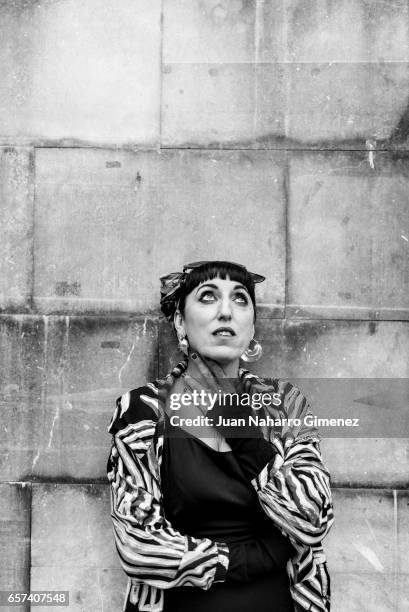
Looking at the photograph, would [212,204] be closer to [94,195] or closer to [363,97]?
[94,195]

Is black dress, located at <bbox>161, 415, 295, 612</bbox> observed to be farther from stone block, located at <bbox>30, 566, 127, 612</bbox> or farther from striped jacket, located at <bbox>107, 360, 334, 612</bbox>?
stone block, located at <bbox>30, 566, 127, 612</bbox>

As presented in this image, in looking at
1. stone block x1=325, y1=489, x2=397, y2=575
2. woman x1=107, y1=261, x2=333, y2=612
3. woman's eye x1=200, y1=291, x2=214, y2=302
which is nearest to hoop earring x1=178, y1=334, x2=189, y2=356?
woman x1=107, y1=261, x2=333, y2=612

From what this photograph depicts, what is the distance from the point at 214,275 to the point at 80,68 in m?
1.89

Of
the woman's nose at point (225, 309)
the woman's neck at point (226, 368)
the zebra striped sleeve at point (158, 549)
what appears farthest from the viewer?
the woman's neck at point (226, 368)

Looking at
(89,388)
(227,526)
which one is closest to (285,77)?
(89,388)

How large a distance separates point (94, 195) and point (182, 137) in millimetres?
726

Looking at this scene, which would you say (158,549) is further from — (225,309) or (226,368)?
(225,309)

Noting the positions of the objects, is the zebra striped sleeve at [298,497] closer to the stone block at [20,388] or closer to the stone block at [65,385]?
the stone block at [65,385]

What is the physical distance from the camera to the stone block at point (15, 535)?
5.00m

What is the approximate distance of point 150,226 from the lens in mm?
5059

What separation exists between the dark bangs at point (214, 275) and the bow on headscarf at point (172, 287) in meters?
0.04

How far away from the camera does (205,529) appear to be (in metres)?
4.01

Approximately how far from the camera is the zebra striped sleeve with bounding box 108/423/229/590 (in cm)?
380

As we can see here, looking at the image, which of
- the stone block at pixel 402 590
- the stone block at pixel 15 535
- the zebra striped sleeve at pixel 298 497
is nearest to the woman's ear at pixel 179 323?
the zebra striped sleeve at pixel 298 497
